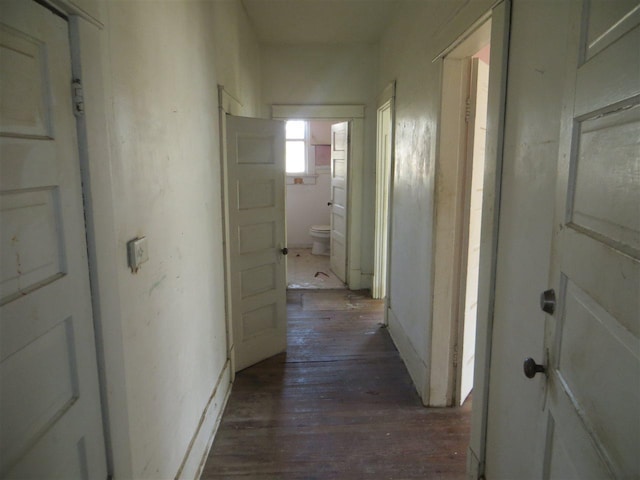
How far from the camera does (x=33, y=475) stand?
0.84 metres

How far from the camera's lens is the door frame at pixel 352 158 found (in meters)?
4.51

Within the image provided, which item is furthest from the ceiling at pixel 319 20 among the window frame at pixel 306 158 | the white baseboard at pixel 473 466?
the white baseboard at pixel 473 466

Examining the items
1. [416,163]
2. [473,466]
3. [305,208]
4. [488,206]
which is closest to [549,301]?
[488,206]

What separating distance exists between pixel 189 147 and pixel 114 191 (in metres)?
0.82

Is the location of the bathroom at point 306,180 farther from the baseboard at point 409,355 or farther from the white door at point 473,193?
the white door at point 473,193

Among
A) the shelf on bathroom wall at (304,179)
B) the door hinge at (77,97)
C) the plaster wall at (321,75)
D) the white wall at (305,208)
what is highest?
the plaster wall at (321,75)

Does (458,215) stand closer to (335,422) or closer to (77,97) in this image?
(335,422)

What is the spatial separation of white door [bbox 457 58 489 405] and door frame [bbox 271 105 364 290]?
2.30 m

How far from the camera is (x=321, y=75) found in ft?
14.7

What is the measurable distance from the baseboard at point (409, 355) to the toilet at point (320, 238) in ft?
9.37

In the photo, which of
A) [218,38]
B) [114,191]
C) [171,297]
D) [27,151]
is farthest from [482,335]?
[218,38]

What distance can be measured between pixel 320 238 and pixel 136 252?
5.24 meters

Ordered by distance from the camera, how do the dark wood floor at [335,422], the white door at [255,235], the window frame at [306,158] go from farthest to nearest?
the window frame at [306,158]
the white door at [255,235]
the dark wood floor at [335,422]

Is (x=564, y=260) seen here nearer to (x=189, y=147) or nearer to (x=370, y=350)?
(x=189, y=147)
